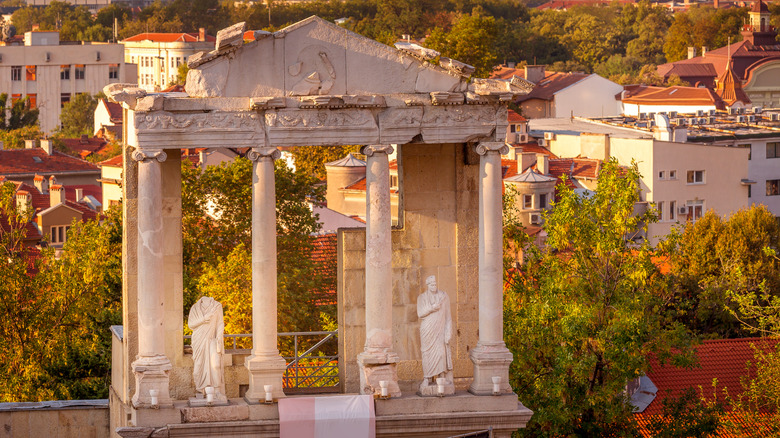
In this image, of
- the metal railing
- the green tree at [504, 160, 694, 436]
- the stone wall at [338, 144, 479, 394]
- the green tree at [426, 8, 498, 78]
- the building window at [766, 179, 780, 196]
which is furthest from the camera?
the green tree at [426, 8, 498, 78]

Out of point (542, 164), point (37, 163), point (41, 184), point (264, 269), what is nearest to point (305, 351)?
point (264, 269)

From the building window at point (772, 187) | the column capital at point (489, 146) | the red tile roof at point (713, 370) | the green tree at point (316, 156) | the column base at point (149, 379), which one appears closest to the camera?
the column base at point (149, 379)

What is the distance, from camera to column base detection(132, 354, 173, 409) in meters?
30.6

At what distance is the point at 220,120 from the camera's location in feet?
101

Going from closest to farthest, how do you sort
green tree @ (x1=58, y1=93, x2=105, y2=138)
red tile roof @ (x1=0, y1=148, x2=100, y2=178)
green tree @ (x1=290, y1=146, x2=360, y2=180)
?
green tree @ (x1=290, y1=146, x2=360, y2=180), red tile roof @ (x1=0, y1=148, x2=100, y2=178), green tree @ (x1=58, y1=93, x2=105, y2=138)

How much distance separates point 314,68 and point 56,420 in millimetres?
9642

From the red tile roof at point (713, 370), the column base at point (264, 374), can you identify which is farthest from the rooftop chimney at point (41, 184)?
the column base at point (264, 374)

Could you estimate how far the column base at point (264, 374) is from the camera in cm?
3112

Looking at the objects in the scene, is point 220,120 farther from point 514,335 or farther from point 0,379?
point 0,379

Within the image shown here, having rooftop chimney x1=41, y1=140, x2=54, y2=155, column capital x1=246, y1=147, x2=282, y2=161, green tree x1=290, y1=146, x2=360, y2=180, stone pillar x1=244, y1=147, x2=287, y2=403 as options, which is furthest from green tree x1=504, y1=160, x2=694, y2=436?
rooftop chimney x1=41, y1=140, x2=54, y2=155

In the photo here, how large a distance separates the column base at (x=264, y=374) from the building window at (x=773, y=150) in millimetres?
88545

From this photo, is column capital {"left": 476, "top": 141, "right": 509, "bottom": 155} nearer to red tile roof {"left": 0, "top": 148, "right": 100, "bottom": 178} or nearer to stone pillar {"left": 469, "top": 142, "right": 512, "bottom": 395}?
stone pillar {"left": 469, "top": 142, "right": 512, "bottom": 395}

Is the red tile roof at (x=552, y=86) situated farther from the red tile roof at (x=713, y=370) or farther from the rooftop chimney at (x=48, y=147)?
the red tile roof at (x=713, y=370)

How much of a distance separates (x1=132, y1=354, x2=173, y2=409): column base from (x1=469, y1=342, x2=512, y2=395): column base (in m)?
6.01
